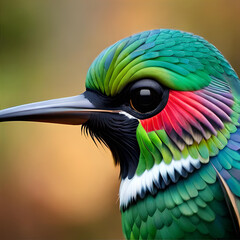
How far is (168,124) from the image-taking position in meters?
1.70

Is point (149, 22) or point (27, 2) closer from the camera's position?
point (149, 22)

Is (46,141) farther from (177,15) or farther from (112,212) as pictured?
(177,15)

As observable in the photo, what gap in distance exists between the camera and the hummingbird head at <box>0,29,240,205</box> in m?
1.68

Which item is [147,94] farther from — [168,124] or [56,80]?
[56,80]

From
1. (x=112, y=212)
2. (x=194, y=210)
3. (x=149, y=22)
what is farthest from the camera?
(x=112, y=212)

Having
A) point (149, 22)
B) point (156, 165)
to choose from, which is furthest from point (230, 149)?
point (149, 22)

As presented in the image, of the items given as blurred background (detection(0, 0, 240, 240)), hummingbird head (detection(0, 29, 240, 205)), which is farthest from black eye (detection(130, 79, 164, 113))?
blurred background (detection(0, 0, 240, 240))

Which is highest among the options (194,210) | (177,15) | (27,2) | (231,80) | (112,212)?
(27,2)

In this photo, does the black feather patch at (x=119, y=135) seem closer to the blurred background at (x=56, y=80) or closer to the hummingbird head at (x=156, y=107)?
the hummingbird head at (x=156, y=107)

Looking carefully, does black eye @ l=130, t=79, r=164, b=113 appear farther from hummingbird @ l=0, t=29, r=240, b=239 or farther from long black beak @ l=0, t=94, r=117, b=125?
long black beak @ l=0, t=94, r=117, b=125

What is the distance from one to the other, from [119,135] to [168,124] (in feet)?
0.88

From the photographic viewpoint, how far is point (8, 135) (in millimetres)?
5797

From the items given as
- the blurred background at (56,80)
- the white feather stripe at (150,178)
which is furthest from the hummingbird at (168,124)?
the blurred background at (56,80)

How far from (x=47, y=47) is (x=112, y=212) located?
2.45 meters
